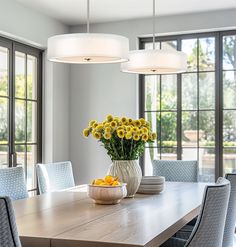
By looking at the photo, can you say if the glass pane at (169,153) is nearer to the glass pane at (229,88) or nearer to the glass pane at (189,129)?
the glass pane at (189,129)

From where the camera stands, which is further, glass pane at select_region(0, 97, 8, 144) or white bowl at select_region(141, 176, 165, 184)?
glass pane at select_region(0, 97, 8, 144)

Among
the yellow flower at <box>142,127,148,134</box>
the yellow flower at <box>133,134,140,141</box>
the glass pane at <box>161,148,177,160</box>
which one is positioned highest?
the yellow flower at <box>142,127,148,134</box>

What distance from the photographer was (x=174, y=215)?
8.30 feet

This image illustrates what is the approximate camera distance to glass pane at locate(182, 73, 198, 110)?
5.65 metres

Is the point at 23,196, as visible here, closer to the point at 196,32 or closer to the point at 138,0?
the point at 138,0

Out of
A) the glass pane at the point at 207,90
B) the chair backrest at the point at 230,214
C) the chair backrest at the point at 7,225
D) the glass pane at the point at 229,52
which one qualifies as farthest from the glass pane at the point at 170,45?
the chair backrest at the point at 7,225

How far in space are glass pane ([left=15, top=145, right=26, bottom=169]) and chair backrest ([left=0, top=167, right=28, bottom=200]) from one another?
1699 millimetres

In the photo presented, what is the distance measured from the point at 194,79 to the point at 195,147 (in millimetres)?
814

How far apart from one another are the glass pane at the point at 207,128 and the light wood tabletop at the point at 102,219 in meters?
2.18

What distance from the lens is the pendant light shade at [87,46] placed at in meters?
2.89

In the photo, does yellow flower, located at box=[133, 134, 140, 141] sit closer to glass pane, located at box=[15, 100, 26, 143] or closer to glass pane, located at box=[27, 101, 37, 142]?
glass pane, located at box=[15, 100, 26, 143]

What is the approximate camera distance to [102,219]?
2402 millimetres

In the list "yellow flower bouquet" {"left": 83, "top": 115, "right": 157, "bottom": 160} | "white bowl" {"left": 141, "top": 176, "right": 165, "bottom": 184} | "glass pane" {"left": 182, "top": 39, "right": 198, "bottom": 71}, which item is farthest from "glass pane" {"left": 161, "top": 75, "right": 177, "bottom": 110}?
"yellow flower bouquet" {"left": 83, "top": 115, "right": 157, "bottom": 160}

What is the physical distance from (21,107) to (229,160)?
2.46 m
